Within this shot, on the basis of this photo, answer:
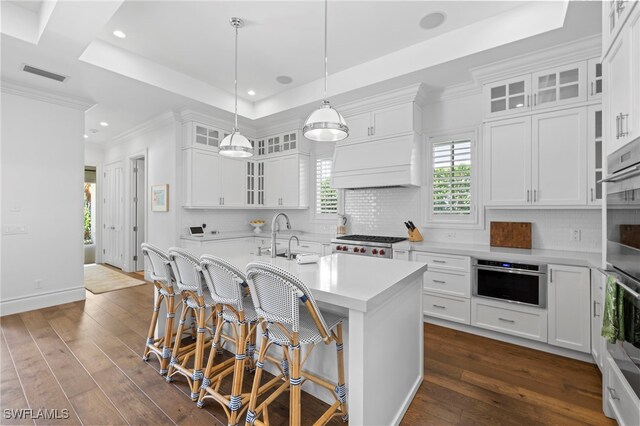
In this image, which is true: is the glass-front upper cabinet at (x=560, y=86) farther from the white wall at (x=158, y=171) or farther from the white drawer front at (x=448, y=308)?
the white wall at (x=158, y=171)

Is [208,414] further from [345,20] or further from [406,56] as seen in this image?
[406,56]

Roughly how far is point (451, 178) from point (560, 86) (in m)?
1.40

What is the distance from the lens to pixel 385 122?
13.0 ft

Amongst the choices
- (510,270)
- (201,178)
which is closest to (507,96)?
(510,270)

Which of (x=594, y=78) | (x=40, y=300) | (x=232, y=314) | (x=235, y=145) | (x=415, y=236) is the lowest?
(x=40, y=300)

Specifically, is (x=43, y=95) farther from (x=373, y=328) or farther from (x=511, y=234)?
(x=511, y=234)

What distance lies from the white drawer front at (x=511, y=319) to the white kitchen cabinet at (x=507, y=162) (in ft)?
3.55

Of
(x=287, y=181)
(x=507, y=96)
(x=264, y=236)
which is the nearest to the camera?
(x=507, y=96)

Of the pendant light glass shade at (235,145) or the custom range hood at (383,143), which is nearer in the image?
the pendant light glass shade at (235,145)

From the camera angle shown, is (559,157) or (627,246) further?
(559,157)

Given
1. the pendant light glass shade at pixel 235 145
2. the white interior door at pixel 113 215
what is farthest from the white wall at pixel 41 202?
the pendant light glass shade at pixel 235 145

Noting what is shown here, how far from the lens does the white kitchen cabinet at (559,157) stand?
109 inches

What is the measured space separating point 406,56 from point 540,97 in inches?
57.6

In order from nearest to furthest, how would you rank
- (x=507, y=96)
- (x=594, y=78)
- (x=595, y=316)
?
(x=595, y=316)
(x=594, y=78)
(x=507, y=96)
